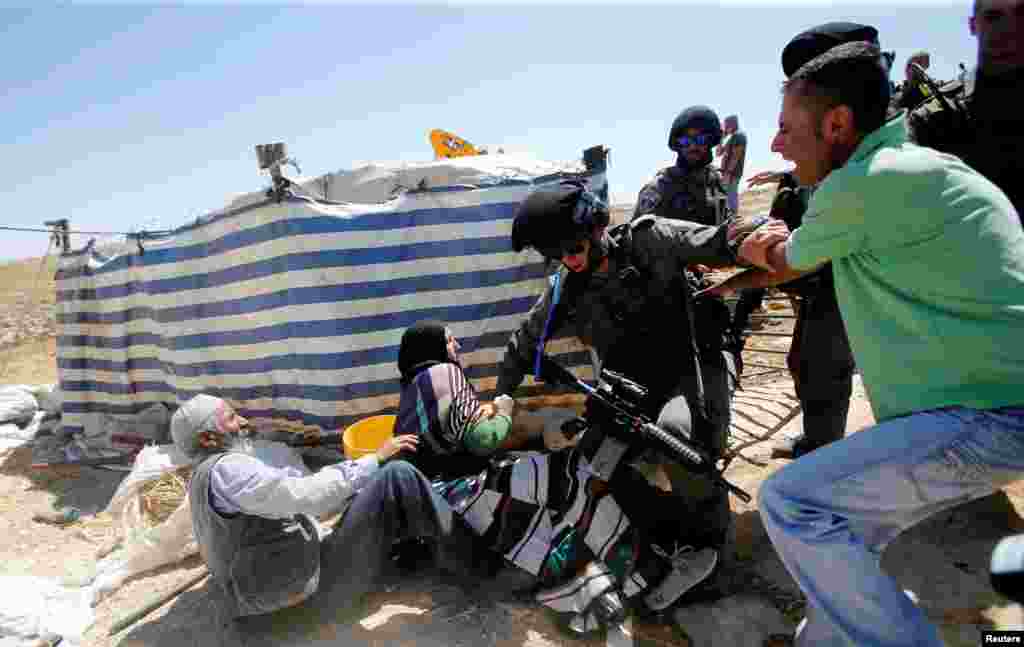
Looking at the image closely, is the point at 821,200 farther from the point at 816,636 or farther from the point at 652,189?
the point at 652,189

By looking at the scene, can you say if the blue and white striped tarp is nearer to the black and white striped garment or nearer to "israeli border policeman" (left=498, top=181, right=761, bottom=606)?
"israeli border policeman" (left=498, top=181, right=761, bottom=606)

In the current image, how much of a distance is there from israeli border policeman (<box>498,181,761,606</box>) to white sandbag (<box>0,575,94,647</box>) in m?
2.84

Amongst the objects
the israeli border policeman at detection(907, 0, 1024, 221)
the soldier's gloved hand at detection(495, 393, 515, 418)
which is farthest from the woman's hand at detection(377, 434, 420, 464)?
the israeli border policeman at detection(907, 0, 1024, 221)

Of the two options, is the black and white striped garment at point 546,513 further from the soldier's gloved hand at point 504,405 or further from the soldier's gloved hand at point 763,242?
→ the soldier's gloved hand at point 763,242

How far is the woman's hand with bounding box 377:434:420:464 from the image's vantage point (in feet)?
10.1

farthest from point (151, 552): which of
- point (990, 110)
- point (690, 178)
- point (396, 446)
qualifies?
point (990, 110)

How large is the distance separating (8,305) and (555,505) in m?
18.8

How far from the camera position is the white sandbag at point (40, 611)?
3.06 metres

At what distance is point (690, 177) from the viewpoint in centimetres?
459

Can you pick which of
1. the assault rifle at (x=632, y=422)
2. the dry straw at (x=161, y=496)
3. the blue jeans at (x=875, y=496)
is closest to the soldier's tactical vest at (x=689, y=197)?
the assault rifle at (x=632, y=422)

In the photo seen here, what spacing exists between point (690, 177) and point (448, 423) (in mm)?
2647

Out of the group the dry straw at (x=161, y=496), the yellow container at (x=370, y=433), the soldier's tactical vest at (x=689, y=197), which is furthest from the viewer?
the soldier's tactical vest at (x=689, y=197)

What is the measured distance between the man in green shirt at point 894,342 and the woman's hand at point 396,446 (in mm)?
1757

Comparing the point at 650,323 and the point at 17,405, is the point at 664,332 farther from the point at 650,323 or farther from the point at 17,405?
the point at 17,405
